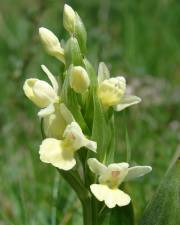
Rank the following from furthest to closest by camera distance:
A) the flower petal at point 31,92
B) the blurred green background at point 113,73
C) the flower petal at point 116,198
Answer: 1. the blurred green background at point 113,73
2. the flower petal at point 31,92
3. the flower petal at point 116,198

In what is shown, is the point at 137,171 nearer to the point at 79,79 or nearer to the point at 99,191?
the point at 99,191

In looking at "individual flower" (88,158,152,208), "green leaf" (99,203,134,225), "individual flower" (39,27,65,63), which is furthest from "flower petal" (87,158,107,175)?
"individual flower" (39,27,65,63)

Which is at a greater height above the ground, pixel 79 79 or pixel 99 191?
pixel 79 79

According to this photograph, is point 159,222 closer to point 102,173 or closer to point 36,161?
point 102,173

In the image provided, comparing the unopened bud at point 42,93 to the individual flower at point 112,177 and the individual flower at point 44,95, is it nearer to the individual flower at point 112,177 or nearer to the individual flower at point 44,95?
the individual flower at point 44,95

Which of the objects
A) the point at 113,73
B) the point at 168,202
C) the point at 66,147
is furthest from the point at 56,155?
the point at 113,73

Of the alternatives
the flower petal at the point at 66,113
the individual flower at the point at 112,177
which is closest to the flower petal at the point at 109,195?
the individual flower at the point at 112,177

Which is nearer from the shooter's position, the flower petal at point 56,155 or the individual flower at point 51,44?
the flower petal at point 56,155

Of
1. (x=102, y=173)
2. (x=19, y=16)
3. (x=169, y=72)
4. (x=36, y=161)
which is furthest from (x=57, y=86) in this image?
(x=19, y=16)

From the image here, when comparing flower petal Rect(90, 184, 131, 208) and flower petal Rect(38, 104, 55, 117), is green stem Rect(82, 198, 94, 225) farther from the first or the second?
flower petal Rect(38, 104, 55, 117)
